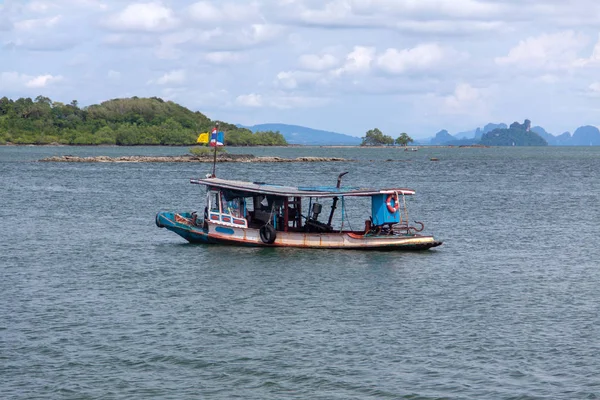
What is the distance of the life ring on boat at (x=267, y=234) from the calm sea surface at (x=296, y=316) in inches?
36.1

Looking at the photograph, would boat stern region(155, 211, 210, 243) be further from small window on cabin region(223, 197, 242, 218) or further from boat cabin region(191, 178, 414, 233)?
small window on cabin region(223, 197, 242, 218)

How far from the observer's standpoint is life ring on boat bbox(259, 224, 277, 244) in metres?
43.1

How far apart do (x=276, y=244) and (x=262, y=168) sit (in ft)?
297

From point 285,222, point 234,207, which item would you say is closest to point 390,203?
point 285,222

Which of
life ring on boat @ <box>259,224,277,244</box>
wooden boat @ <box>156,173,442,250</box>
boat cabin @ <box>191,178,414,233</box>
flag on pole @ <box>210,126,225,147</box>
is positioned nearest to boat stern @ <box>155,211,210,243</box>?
wooden boat @ <box>156,173,442,250</box>

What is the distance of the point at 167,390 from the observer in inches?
914

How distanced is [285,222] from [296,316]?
1396 cm

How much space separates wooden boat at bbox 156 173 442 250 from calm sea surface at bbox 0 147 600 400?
0.76m

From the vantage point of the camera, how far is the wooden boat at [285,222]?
42.8 metres

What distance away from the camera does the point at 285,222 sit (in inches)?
1735

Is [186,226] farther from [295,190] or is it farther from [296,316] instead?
[296,316]

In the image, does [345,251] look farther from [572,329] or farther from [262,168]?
[262,168]

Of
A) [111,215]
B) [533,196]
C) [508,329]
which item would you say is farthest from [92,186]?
[508,329]

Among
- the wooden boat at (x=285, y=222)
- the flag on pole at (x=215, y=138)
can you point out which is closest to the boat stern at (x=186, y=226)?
the wooden boat at (x=285, y=222)
